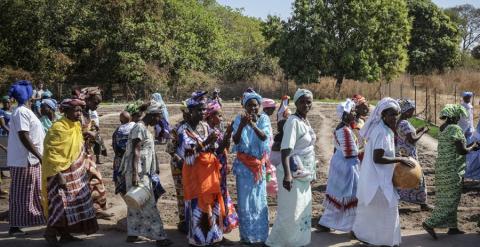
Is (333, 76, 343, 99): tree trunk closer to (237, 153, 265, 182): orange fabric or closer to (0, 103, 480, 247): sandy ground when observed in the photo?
(0, 103, 480, 247): sandy ground

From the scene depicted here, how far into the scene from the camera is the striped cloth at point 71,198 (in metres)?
5.96

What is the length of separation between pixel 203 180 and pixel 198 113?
2.37 feet

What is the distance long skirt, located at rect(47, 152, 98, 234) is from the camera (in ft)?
19.6

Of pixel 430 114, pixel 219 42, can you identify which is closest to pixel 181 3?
pixel 219 42

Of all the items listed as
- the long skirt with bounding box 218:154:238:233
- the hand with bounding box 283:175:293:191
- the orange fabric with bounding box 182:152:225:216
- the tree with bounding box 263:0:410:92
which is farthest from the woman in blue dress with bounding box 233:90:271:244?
the tree with bounding box 263:0:410:92

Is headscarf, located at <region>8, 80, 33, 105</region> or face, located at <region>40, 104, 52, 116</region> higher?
headscarf, located at <region>8, 80, 33, 105</region>

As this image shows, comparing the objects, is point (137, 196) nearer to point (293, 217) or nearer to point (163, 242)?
point (163, 242)

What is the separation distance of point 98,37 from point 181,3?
7.83m

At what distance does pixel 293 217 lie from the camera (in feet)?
18.1

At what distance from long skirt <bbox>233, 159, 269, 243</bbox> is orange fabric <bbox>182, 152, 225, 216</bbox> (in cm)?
31

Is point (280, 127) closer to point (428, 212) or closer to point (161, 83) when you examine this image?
point (428, 212)

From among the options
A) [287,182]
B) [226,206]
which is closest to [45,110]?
[226,206]

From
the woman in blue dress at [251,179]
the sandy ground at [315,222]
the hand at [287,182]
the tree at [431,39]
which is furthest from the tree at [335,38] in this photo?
the hand at [287,182]

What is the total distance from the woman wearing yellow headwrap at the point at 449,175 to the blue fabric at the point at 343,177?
3.17 feet
